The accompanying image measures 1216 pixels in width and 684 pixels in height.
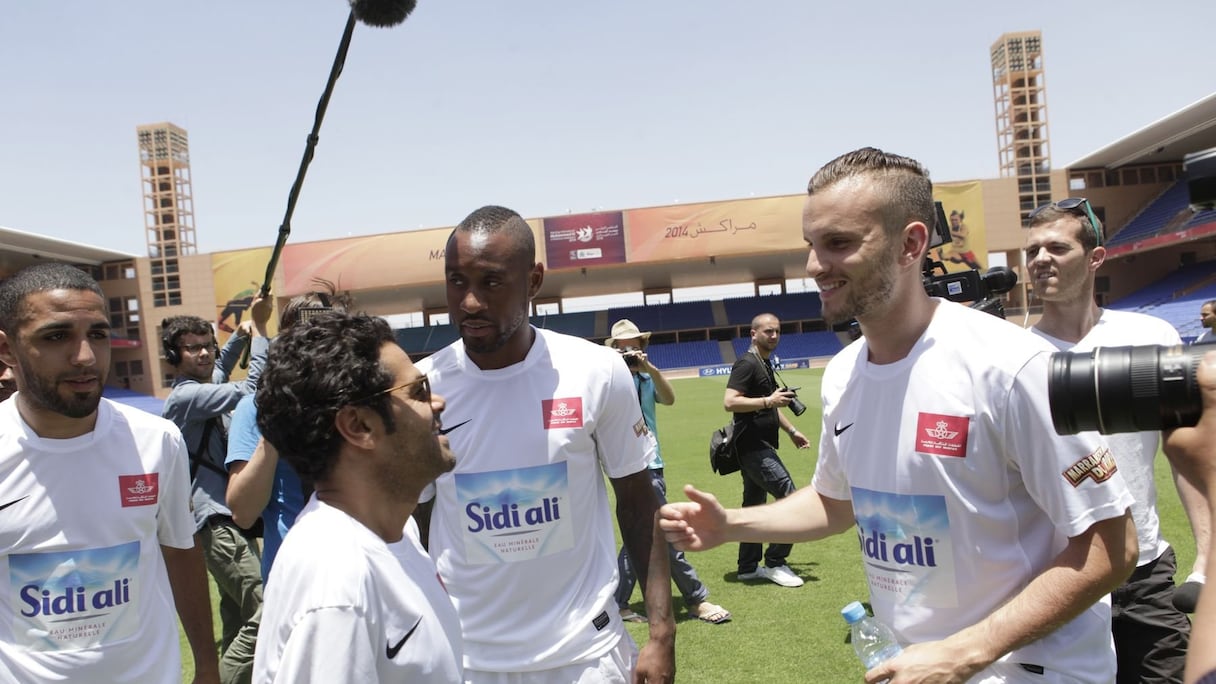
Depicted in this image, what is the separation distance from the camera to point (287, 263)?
155 feet

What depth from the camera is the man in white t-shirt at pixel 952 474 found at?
193cm

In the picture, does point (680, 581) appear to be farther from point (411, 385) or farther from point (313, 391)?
point (313, 391)

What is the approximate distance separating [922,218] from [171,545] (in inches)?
113

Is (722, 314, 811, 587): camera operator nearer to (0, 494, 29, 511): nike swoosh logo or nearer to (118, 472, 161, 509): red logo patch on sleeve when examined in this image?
(118, 472, 161, 509): red logo patch on sleeve

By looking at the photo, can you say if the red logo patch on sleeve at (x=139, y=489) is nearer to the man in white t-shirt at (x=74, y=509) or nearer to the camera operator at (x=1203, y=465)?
the man in white t-shirt at (x=74, y=509)

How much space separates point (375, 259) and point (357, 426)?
46792 mm

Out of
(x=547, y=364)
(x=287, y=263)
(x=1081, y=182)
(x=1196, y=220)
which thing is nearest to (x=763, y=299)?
(x=1081, y=182)

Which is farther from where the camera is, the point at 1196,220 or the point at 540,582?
the point at 1196,220

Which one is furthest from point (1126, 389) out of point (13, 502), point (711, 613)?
point (711, 613)

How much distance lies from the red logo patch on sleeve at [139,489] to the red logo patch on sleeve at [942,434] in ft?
8.56

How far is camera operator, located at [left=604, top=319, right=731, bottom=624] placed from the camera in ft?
19.8

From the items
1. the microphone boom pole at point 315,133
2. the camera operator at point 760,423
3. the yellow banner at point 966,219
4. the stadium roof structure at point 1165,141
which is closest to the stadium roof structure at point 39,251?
the camera operator at point 760,423

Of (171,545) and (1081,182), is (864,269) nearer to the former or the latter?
(171,545)

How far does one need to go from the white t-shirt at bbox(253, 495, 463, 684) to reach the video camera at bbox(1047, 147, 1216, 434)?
131 centimetres
